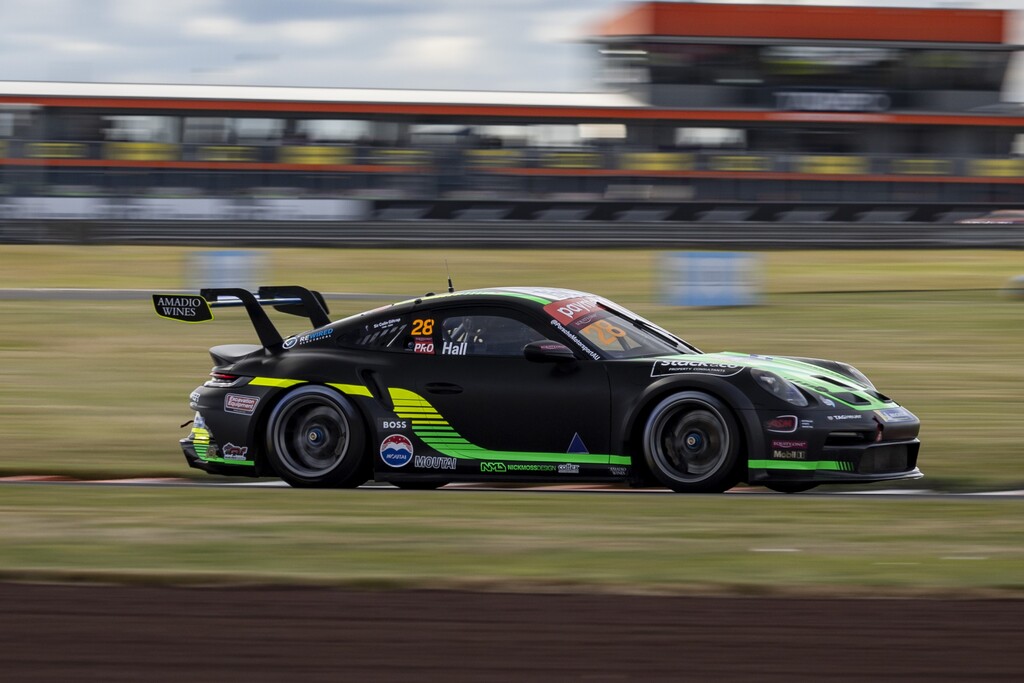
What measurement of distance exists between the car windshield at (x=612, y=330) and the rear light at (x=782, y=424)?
3.05ft

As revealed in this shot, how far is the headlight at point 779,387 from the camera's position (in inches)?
323

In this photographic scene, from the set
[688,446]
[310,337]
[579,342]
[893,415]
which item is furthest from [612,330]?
[310,337]

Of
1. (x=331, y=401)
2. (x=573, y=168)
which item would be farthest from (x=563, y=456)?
(x=573, y=168)

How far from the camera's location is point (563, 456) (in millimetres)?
8391

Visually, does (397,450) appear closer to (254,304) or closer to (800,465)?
(254,304)

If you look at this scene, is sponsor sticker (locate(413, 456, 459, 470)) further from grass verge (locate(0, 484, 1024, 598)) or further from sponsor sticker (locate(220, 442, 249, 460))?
sponsor sticker (locate(220, 442, 249, 460))

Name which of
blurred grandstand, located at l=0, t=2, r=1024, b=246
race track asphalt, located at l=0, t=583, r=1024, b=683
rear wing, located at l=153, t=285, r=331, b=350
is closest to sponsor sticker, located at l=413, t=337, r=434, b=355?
rear wing, located at l=153, t=285, r=331, b=350

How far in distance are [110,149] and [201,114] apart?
2.91 m

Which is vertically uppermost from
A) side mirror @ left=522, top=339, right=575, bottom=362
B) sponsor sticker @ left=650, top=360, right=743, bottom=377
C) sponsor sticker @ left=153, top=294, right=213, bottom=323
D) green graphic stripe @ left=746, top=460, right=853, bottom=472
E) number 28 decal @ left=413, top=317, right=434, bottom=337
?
sponsor sticker @ left=153, top=294, right=213, bottom=323

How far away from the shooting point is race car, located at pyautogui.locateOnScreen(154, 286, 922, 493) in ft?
26.9

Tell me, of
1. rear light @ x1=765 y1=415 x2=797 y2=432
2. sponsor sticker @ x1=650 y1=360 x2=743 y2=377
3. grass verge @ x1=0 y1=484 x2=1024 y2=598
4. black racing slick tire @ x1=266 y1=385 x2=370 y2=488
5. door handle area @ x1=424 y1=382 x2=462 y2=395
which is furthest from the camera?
black racing slick tire @ x1=266 y1=385 x2=370 y2=488

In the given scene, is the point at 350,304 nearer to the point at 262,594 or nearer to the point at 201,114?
the point at 262,594

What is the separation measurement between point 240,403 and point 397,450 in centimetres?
103

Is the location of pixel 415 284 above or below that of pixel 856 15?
below
